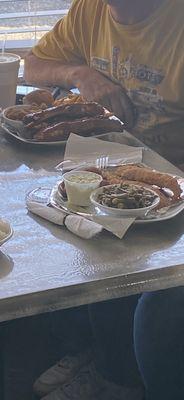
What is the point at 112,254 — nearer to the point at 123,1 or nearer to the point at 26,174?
the point at 26,174

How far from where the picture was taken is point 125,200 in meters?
1.08

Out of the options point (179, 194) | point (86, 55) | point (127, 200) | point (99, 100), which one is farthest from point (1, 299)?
point (86, 55)

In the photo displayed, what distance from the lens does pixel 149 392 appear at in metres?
1.22

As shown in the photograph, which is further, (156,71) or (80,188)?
(156,71)

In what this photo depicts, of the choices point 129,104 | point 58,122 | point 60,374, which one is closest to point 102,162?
point 58,122

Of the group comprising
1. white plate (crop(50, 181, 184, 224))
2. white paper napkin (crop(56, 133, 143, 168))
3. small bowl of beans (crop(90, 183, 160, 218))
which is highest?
small bowl of beans (crop(90, 183, 160, 218))

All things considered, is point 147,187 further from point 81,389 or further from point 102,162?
point 81,389

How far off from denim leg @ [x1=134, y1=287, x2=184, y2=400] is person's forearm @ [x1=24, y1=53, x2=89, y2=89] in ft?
2.70

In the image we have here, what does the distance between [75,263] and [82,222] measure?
11 centimetres

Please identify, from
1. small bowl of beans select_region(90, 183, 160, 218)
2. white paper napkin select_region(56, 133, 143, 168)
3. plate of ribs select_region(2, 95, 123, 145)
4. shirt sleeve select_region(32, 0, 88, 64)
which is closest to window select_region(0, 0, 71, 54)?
shirt sleeve select_region(32, 0, 88, 64)

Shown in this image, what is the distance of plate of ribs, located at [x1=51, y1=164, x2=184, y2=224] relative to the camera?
109 centimetres

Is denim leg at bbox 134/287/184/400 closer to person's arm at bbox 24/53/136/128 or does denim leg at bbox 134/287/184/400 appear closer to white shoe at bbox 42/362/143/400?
white shoe at bbox 42/362/143/400

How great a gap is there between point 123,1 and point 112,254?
38.3 inches

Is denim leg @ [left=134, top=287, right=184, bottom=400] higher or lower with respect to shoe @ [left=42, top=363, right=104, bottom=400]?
higher
